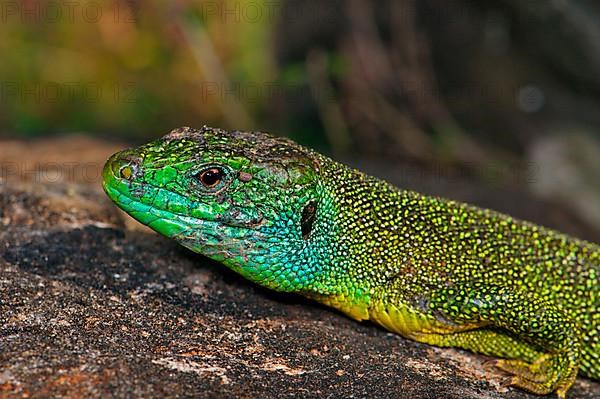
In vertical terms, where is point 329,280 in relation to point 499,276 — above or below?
below

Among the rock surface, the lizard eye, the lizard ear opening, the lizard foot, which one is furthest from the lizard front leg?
the lizard eye

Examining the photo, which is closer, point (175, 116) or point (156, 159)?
point (156, 159)

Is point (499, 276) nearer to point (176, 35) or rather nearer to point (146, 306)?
point (146, 306)

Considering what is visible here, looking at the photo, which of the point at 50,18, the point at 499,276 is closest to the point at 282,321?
the point at 499,276
